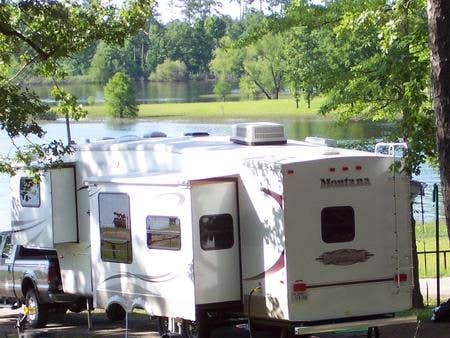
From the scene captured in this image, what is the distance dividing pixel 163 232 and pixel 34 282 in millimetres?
4948

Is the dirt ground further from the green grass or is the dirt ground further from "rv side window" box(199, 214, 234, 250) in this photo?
the green grass

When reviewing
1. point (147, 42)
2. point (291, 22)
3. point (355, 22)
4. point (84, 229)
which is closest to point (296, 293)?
point (355, 22)

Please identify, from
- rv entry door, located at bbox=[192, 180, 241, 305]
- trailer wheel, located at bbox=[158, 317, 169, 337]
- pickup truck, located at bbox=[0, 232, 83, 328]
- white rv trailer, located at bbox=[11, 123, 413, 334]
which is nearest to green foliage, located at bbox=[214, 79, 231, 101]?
pickup truck, located at bbox=[0, 232, 83, 328]

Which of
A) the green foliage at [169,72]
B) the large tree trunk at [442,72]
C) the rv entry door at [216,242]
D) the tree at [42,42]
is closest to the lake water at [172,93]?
the green foliage at [169,72]

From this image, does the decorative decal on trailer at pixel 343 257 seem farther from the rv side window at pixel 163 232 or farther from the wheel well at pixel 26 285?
the wheel well at pixel 26 285

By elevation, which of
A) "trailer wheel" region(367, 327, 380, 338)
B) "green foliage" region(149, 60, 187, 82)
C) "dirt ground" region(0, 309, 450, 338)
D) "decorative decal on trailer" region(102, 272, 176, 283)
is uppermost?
"green foliage" region(149, 60, 187, 82)

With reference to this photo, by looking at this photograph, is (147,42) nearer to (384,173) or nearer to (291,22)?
(291,22)

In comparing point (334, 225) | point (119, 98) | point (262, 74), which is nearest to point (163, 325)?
point (334, 225)

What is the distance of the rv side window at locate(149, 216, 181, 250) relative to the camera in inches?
526

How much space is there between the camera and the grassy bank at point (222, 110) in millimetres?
58028

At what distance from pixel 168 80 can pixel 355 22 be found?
68.9m

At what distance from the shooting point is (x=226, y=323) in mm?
13852

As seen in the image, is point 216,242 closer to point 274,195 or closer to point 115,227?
point 274,195

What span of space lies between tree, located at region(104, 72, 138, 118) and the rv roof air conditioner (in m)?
50.2
